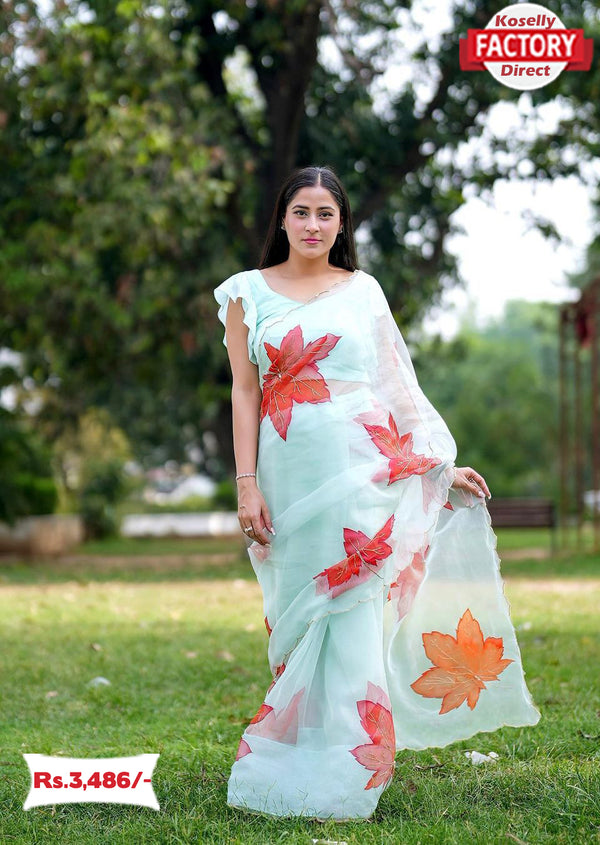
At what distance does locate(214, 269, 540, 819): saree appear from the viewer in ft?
11.1

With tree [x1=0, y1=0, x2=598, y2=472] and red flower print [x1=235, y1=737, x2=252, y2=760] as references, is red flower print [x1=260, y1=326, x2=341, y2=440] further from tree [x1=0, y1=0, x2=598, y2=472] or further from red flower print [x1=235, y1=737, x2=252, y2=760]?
tree [x1=0, y1=0, x2=598, y2=472]

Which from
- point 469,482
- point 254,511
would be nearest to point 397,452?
point 469,482

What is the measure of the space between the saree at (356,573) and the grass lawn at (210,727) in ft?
0.64

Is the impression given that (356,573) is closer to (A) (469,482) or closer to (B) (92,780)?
(A) (469,482)

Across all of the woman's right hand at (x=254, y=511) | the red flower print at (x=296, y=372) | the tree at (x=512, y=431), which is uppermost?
the red flower print at (x=296, y=372)

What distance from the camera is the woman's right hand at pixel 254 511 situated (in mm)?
3494

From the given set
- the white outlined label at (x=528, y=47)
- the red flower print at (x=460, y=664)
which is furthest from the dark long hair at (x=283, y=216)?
the white outlined label at (x=528, y=47)

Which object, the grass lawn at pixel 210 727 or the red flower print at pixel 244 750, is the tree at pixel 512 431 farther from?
the red flower print at pixel 244 750

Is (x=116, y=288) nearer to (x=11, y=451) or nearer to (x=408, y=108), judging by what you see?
(x=11, y=451)

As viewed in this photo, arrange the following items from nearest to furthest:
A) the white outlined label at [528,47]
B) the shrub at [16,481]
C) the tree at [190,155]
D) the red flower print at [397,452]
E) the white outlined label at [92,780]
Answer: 1. the white outlined label at [92,780]
2. the red flower print at [397,452]
3. the white outlined label at [528,47]
4. the tree at [190,155]
5. the shrub at [16,481]

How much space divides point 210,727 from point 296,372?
178cm

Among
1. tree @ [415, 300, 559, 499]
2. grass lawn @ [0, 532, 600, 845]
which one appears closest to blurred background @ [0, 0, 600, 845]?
grass lawn @ [0, 532, 600, 845]

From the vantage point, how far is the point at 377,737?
3.39 m

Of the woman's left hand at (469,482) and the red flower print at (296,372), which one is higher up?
the red flower print at (296,372)
